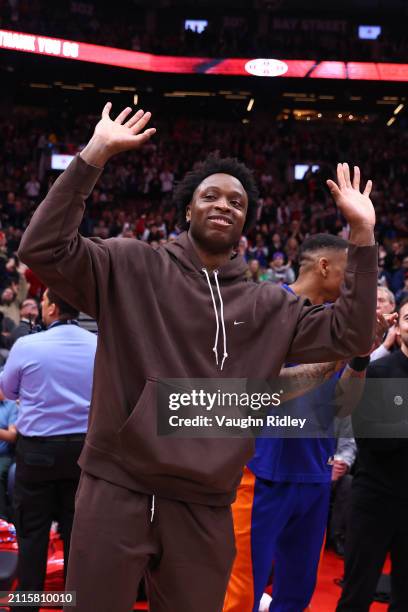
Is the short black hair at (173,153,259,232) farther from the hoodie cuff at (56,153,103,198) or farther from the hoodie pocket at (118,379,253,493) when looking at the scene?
the hoodie pocket at (118,379,253,493)

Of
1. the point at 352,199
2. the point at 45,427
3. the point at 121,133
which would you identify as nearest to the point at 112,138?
the point at 121,133

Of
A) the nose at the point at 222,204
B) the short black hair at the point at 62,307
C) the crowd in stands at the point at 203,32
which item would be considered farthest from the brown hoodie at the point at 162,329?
the crowd in stands at the point at 203,32

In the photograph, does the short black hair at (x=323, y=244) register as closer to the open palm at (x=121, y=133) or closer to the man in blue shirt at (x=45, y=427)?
the man in blue shirt at (x=45, y=427)

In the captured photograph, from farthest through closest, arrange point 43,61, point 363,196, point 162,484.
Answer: point 43,61, point 363,196, point 162,484

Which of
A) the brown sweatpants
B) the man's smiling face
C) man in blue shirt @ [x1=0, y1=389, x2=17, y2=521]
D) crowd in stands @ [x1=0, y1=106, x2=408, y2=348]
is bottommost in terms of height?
man in blue shirt @ [x1=0, y1=389, x2=17, y2=521]

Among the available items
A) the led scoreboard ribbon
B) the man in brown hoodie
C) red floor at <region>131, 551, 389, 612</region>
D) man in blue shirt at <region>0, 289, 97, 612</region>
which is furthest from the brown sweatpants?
the led scoreboard ribbon

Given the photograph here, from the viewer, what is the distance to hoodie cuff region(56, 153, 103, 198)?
1988 mm

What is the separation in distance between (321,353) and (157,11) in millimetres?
24940

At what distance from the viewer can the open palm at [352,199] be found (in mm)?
2127

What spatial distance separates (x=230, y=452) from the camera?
6.89ft

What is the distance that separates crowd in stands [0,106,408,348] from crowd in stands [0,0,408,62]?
248 centimetres

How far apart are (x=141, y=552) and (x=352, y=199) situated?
3.60ft

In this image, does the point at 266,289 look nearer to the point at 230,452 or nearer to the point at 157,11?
the point at 230,452

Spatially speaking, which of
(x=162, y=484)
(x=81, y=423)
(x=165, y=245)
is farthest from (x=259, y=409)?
(x=81, y=423)
